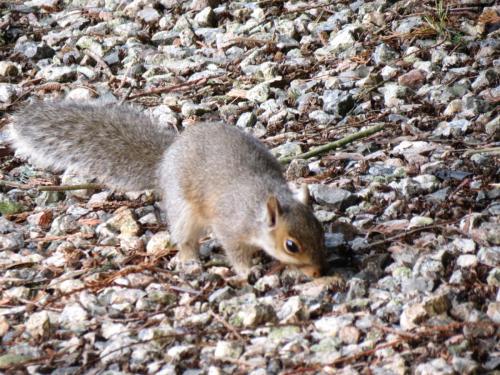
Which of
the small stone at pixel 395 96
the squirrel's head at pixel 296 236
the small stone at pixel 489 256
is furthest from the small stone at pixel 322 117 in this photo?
the small stone at pixel 489 256

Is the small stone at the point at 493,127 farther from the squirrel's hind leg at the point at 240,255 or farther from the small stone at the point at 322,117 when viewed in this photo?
the squirrel's hind leg at the point at 240,255

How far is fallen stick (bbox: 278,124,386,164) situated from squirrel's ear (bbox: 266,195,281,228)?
0.94 meters

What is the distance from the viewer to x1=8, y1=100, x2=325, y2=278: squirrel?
3.50m

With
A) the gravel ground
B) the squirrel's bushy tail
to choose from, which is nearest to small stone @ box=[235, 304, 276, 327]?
the gravel ground

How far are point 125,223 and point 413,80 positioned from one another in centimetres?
204

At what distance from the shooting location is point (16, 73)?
6.16m

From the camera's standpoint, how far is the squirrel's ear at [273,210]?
11.4 feet

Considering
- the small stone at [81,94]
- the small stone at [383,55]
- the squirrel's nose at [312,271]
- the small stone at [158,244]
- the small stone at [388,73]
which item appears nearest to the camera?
the squirrel's nose at [312,271]

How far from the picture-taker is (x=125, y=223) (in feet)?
13.5

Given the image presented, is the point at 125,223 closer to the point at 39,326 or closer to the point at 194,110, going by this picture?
the point at 39,326

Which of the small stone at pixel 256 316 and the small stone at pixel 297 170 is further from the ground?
the small stone at pixel 297 170

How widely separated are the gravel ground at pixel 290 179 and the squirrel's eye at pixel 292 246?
0.46 feet

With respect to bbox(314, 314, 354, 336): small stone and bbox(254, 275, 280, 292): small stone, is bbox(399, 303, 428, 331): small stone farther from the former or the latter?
bbox(254, 275, 280, 292): small stone

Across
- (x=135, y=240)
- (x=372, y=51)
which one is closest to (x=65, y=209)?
(x=135, y=240)
